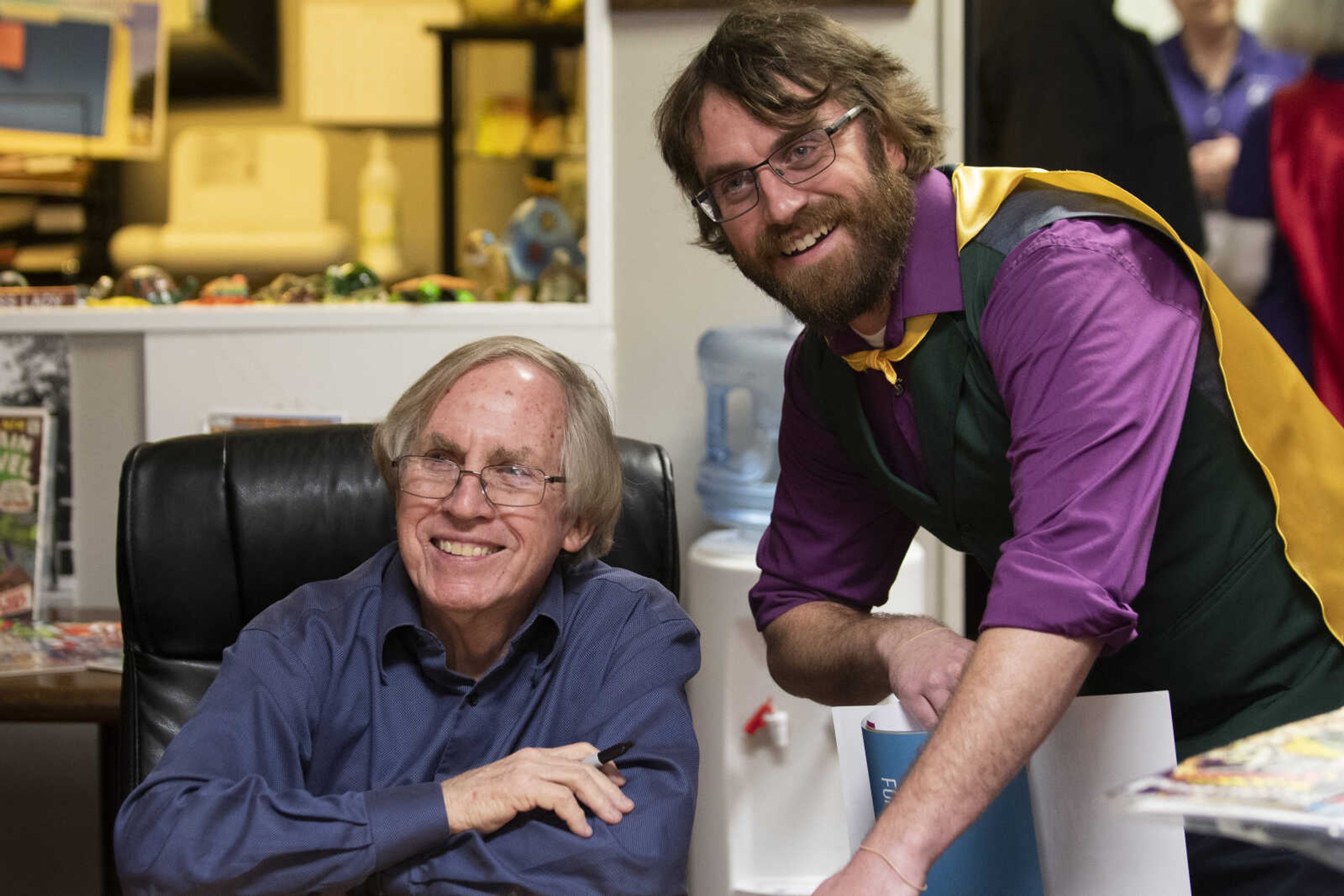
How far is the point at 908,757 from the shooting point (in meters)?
1.16

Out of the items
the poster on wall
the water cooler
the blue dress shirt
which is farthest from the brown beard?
the poster on wall

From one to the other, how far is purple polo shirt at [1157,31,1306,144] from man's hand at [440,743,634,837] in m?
1.87

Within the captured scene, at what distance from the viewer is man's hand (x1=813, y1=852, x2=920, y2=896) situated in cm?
104

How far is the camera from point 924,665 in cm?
134

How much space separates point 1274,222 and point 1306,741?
1921 millimetres

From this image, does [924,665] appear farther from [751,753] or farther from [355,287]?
[355,287]

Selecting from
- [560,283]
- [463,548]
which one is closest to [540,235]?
[560,283]

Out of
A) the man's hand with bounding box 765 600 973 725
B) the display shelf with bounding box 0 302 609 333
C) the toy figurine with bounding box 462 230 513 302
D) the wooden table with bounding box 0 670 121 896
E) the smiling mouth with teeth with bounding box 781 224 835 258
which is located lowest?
the wooden table with bounding box 0 670 121 896

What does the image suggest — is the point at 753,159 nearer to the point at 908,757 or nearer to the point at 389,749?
the point at 908,757

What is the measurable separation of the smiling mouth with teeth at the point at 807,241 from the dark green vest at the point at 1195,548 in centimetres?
14

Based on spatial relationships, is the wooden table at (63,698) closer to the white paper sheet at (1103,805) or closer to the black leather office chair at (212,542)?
the black leather office chair at (212,542)

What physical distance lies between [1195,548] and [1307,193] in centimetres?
146

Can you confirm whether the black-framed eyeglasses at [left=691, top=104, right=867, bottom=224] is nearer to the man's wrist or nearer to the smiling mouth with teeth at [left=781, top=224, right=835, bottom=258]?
the smiling mouth with teeth at [left=781, top=224, right=835, bottom=258]

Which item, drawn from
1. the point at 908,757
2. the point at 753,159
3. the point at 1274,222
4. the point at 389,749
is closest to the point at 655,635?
the point at 389,749
